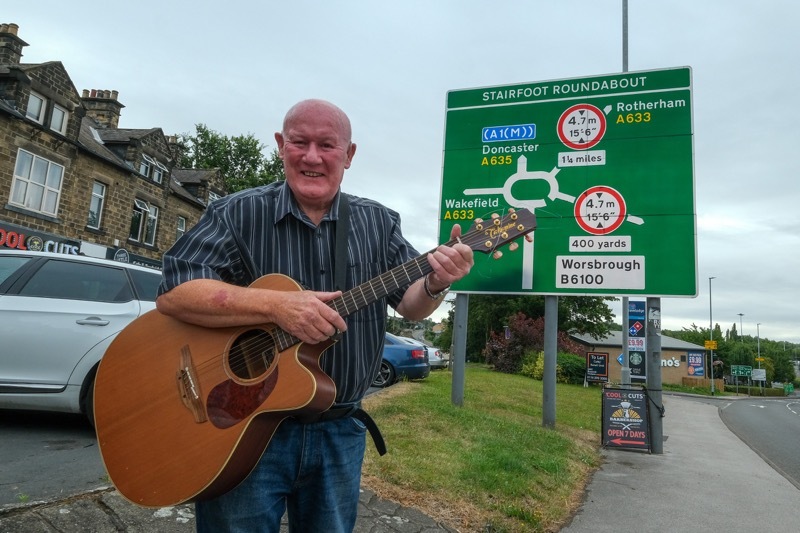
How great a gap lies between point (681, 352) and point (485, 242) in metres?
61.8

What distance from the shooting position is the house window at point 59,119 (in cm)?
1738

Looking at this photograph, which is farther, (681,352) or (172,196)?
(681,352)

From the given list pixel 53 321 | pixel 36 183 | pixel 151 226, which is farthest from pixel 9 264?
pixel 151 226

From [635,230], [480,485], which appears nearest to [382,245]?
[480,485]

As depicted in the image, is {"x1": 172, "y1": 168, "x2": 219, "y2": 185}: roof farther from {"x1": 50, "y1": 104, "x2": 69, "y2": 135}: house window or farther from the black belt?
the black belt

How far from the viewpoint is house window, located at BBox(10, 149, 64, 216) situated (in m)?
16.2

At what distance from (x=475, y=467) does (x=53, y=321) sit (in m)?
3.91

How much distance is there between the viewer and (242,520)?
62.5 inches

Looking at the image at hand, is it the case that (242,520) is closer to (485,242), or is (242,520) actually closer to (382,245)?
(382,245)

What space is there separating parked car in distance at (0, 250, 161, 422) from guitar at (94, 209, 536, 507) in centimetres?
322

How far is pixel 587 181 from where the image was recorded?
7.30m

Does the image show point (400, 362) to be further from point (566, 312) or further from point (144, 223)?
point (566, 312)

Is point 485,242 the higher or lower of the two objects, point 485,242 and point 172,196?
the lower

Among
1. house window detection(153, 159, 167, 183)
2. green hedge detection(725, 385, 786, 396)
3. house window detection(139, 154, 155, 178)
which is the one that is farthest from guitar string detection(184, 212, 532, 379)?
green hedge detection(725, 385, 786, 396)
